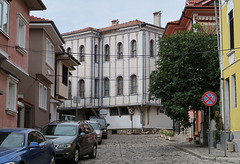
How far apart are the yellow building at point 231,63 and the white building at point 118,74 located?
83.8 ft

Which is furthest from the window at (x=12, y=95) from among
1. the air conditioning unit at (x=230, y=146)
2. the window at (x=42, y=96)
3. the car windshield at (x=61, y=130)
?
the air conditioning unit at (x=230, y=146)

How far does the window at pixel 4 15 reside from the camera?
17.1 m

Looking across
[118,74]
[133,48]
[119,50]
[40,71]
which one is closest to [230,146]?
[40,71]

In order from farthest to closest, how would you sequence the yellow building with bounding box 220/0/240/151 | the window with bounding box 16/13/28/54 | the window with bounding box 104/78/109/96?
the window with bounding box 104/78/109/96 → the window with bounding box 16/13/28/54 → the yellow building with bounding box 220/0/240/151

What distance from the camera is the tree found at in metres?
22.3

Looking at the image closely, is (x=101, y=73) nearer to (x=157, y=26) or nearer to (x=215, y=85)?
(x=157, y=26)

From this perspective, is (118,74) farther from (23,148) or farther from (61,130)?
(23,148)

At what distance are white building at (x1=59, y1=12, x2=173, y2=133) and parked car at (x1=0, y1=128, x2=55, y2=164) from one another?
35.2 m

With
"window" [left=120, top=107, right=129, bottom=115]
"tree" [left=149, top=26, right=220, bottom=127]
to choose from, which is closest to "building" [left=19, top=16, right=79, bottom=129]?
"tree" [left=149, top=26, right=220, bottom=127]

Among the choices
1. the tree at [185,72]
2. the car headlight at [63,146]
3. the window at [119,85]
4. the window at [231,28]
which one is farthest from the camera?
the window at [119,85]

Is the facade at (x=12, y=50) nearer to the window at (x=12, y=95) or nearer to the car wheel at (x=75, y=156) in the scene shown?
the window at (x=12, y=95)

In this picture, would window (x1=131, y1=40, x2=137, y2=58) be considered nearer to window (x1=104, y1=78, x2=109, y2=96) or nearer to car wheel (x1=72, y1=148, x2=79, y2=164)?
window (x1=104, y1=78, x2=109, y2=96)

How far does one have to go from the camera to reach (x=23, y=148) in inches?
412

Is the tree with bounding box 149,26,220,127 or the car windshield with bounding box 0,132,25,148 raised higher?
the tree with bounding box 149,26,220,127
